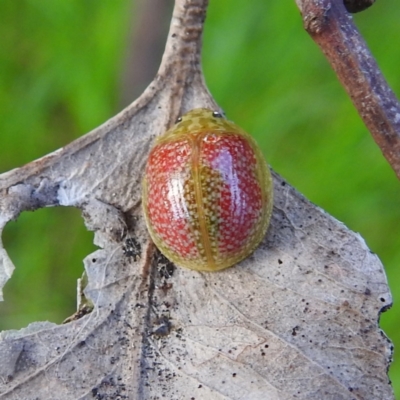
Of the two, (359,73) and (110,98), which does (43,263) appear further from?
(359,73)

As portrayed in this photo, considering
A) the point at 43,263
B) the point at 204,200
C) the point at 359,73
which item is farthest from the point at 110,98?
the point at 359,73

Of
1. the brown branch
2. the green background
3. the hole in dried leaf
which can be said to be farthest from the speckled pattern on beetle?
the hole in dried leaf

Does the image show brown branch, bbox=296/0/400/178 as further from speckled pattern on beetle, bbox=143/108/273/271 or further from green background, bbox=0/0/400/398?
green background, bbox=0/0/400/398

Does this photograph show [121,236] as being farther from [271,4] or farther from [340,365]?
[271,4]

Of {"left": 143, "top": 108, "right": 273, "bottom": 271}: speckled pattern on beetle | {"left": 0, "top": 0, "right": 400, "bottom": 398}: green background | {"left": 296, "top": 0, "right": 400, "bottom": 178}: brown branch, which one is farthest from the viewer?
{"left": 0, "top": 0, "right": 400, "bottom": 398}: green background

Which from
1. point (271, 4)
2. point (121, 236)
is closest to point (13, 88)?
point (271, 4)

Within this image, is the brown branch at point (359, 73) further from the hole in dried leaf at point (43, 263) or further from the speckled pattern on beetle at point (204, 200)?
the hole in dried leaf at point (43, 263)
